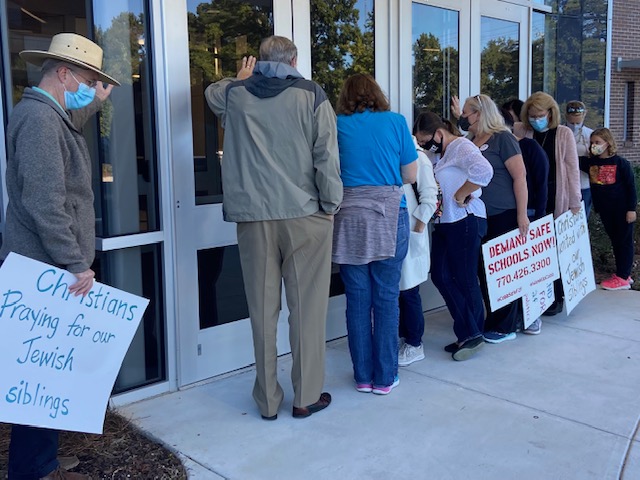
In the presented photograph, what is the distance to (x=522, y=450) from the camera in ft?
10.3

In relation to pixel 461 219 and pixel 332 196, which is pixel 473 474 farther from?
pixel 461 219

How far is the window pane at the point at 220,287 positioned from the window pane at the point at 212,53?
342 millimetres

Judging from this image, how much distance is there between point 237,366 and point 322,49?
7.30 feet

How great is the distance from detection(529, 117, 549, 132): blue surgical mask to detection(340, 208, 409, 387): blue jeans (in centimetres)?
177

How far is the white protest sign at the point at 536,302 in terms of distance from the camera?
4.81 meters

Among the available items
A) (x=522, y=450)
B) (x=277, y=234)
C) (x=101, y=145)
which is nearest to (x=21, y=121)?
(x=101, y=145)

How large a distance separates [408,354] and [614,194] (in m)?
3.12

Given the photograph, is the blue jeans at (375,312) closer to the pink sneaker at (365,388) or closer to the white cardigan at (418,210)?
the pink sneaker at (365,388)

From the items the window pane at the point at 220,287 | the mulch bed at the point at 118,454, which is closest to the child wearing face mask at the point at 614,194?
the window pane at the point at 220,287

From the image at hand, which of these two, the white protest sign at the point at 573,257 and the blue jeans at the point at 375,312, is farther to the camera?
the white protest sign at the point at 573,257

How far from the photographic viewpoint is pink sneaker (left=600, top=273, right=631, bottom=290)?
6352 millimetres

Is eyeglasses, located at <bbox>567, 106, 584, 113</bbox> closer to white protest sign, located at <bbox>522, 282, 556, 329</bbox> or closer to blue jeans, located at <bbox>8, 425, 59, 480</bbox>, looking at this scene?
white protest sign, located at <bbox>522, 282, 556, 329</bbox>

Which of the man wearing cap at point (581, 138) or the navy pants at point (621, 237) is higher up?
the man wearing cap at point (581, 138)

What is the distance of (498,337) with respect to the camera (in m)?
4.81
